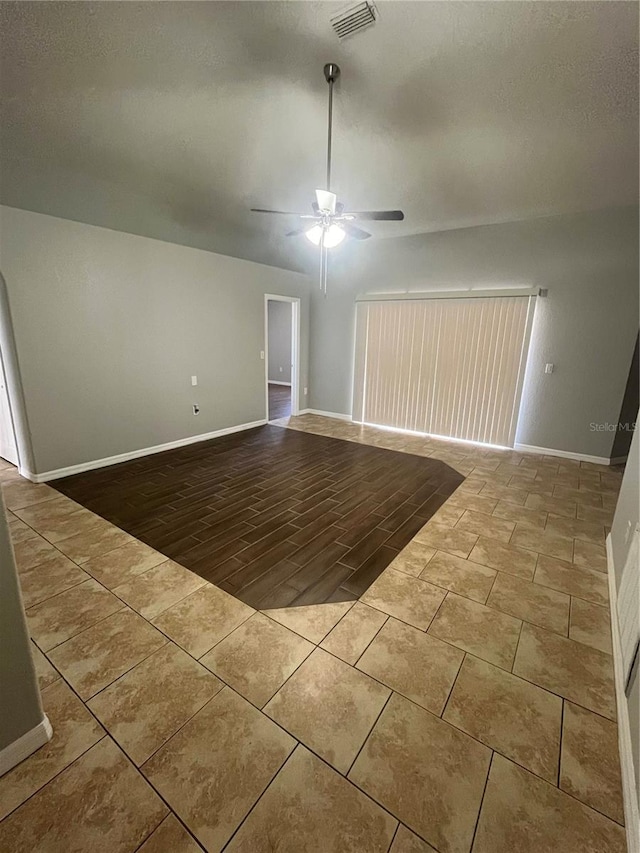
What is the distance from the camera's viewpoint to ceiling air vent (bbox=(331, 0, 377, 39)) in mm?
1624

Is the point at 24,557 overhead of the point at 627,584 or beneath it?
beneath

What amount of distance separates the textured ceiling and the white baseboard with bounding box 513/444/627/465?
111 inches

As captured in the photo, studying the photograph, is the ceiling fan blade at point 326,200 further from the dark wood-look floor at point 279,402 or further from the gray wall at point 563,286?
the dark wood-look floor at point 279,402

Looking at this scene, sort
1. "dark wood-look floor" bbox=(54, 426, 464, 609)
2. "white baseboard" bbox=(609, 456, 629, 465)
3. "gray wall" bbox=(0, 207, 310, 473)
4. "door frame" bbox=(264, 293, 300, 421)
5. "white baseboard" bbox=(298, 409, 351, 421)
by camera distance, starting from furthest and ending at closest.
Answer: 1. "white baseboard" bbox=(298, 409, 351, 421)
2. "door frame" bbox=(264, 293, 300, 421)
3. "white baseboard" bbox=(609, 456, 629, 465)
4. "gray wall" bbox=(0, 207, 310, 473)
5. "dark wood-look floor" bbox=(54, 426, 464, 609)

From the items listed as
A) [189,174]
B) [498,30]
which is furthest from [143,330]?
[498,30]

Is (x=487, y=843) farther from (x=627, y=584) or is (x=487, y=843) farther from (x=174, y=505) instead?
(x=174, y=505)

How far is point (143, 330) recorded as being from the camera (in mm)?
4148

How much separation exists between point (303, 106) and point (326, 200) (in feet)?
1.81

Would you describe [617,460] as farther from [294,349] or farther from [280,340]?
[280,340]

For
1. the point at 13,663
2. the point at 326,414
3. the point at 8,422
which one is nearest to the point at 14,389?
the point at 8,422

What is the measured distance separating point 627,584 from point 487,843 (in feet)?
4.47

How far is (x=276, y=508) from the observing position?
10.4ft

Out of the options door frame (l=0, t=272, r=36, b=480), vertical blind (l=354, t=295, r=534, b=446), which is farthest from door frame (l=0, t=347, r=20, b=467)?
vertical blind (l=354, t=295, r=534, b=446)

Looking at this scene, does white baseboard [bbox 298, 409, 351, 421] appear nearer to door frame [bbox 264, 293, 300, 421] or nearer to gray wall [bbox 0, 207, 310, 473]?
door frame [bbox 264, 293, 300, 421]
